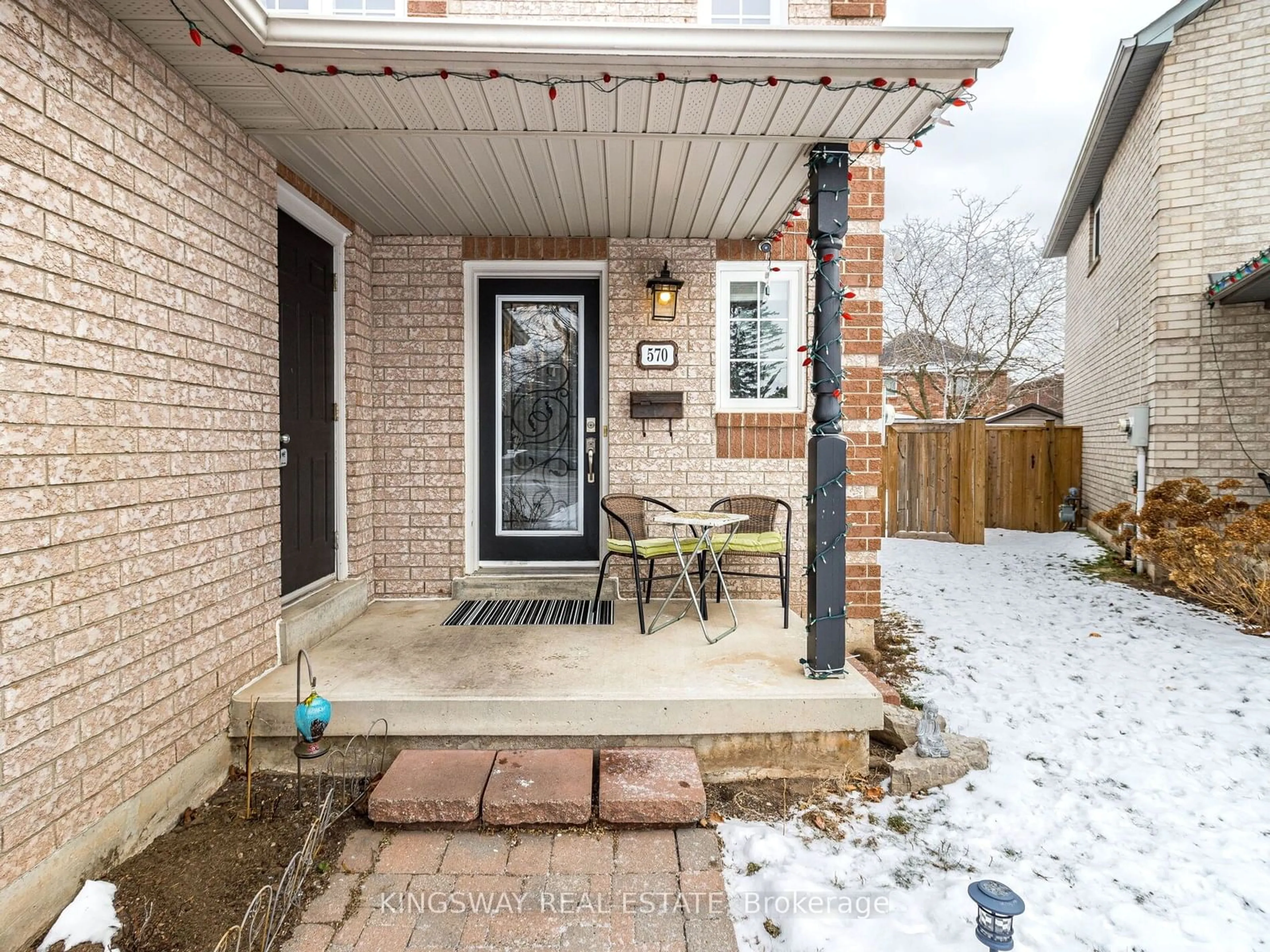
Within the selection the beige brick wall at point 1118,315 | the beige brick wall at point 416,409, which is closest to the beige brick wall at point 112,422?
the beige brick wall at point 416,409

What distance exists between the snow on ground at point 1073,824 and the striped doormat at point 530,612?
5.48 feet

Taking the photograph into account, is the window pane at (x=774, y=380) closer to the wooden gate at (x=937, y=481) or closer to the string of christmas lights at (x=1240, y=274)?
the string of christmas lights at (x=1240, y=274)

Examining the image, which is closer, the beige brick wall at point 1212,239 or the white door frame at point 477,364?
the white door frame at point 477,364

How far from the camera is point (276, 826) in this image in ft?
7.45

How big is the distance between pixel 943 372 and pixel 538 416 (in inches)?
526

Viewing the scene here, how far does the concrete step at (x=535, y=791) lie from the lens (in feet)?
7.37

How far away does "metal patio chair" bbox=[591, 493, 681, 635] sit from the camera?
12.2 ft

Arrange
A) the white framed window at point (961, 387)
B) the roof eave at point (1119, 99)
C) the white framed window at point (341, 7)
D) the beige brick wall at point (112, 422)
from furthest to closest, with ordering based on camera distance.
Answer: the white framed window at point (961, 387) → the roof eave at point (1119, 99) → the white framed window at point (341, 7) → the beige brick wall at point (112, 422)

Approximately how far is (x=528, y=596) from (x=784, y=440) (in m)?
1.93

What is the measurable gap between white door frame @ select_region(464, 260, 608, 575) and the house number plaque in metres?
0.22

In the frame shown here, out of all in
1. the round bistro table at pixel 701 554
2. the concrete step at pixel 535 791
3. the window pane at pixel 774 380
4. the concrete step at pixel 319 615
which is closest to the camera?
the concrete step at pixel 535 791

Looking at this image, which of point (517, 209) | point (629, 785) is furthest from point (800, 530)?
point (517, 209)

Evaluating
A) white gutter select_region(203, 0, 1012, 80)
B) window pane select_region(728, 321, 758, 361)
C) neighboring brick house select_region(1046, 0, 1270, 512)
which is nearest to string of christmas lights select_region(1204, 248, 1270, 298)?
neighboring brick house select_region(1046, 0, 1270, 512)

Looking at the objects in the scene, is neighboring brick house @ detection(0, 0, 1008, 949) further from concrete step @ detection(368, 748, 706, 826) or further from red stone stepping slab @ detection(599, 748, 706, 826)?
red stone stepping slab @ detection(599, 748, 706, 826)
